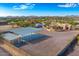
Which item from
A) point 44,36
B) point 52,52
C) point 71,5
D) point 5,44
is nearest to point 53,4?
point 71,5

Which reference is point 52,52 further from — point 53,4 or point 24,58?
point 53,4

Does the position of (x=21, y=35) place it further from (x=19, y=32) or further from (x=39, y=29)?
(x=39, y=29)

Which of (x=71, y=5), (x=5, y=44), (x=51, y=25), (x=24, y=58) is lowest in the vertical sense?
(x=24, y=58)

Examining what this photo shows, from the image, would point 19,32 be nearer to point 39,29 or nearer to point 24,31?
point 24,31

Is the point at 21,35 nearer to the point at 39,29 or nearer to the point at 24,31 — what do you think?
the point at 24,31

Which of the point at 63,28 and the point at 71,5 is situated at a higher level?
the point at 71,5

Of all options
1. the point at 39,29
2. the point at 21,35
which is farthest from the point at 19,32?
the point at 39,29

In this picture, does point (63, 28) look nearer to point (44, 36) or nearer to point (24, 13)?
point (44, 36)
